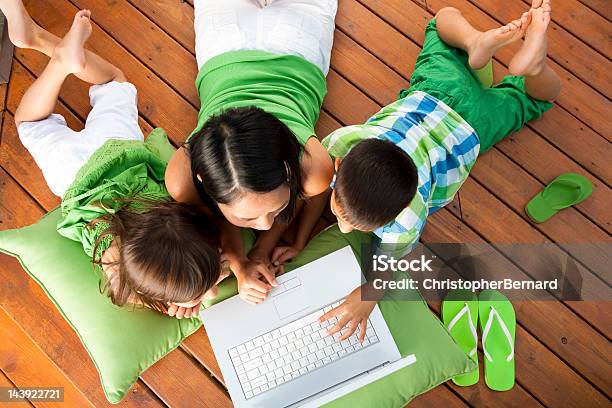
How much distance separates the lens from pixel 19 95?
1.72 meters

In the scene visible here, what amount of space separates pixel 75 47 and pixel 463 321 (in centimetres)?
137

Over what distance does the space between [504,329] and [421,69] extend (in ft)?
2.68

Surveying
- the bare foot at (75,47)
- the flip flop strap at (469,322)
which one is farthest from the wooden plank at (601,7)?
the bare foot at (75,47)

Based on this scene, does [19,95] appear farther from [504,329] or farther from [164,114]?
[504,329]

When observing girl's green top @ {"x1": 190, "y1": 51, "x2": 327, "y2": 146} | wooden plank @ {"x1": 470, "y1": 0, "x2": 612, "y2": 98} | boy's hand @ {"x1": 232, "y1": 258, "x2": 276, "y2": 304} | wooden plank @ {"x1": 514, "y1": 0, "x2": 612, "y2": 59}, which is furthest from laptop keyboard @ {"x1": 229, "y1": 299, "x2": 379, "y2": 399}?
wooden plank @ {"x1": 514, "y1": 0, "x2": 612, "y2": 59}

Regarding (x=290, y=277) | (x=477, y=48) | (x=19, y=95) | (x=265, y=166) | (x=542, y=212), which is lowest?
(x=19, y=95)

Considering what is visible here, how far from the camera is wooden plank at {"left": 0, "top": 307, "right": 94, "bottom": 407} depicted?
1530 millimetres

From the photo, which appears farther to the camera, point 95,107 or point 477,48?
point 95,107

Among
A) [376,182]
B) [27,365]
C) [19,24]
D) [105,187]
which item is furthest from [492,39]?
[27,365]

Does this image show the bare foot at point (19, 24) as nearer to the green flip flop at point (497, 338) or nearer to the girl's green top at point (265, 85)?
the girl's green top at point (265, 85)

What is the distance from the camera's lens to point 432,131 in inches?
52.4

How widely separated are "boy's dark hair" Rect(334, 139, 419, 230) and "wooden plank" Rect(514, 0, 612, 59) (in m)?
1.11

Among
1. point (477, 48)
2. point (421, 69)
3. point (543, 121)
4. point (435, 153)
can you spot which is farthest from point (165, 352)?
point (543, 121)

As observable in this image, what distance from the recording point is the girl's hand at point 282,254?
1.46m
